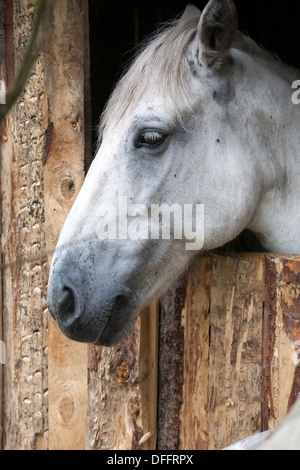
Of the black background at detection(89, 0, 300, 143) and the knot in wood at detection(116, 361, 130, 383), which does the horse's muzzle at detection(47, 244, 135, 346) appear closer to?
the knot in wood at detection(116, 361, 130, 383)

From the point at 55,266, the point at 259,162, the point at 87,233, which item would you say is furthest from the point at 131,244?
the point at 259,162

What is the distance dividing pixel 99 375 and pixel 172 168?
44.2 inches

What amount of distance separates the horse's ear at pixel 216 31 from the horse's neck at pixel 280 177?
294mm

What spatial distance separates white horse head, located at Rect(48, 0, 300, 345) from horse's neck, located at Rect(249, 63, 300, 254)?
14 mm

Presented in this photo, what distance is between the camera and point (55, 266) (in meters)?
1.75

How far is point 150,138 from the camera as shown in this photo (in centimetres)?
183

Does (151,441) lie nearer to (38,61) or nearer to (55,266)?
(55,266)

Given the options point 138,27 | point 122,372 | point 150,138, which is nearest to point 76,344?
point 122,372

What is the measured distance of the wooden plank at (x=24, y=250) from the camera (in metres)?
2.37

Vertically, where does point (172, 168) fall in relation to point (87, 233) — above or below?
above

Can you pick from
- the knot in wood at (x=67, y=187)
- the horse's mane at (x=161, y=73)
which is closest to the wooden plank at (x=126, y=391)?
the knot in wood at (x=67, y=187)

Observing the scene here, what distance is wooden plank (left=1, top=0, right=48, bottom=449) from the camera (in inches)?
93.3

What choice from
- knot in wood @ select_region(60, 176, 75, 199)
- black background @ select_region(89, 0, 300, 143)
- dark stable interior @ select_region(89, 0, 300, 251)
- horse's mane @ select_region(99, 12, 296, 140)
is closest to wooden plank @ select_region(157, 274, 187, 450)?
knot in wood @ select_region(60, 176, 75, 199)

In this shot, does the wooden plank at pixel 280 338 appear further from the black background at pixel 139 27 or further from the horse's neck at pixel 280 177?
the black background at pixel 139 27
